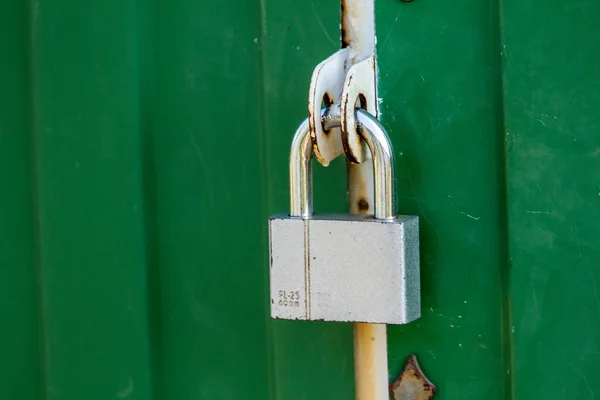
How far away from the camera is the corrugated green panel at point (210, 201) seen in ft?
3.46

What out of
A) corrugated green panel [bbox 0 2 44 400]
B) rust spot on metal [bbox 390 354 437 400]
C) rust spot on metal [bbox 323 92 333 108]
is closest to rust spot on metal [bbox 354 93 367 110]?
rust spot on metal [bbox 323 92 333 108]

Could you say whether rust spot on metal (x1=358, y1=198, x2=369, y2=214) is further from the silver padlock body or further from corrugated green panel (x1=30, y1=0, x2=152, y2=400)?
corrugated green panel (x1=30, y1=0, x2=152, y2=400)

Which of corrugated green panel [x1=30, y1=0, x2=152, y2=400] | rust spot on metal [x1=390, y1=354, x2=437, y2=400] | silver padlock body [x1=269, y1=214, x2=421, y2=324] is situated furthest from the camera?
corrugated green panel [x1=30, y1=0, x2=152, y2=400]

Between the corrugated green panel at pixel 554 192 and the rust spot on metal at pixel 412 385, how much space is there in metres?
0.11

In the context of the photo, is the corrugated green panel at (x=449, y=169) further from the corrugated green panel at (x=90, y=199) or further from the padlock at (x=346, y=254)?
the corrugated green panel at (x=90, y=199)

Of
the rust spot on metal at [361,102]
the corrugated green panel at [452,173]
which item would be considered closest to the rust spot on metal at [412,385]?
the corrugated green panel at [452,173]

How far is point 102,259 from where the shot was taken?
43.7 inches

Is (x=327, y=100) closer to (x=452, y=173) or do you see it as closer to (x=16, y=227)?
(x=452, y=173)

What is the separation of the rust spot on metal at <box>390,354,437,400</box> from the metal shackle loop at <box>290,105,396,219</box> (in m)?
0.21

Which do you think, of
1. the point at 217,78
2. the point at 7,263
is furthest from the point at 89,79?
the point at 7,263

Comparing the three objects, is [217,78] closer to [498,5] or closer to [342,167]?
[342,167]

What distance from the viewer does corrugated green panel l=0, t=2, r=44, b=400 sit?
45.0 inches

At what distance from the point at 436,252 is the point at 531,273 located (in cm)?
11

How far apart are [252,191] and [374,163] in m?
0.22
